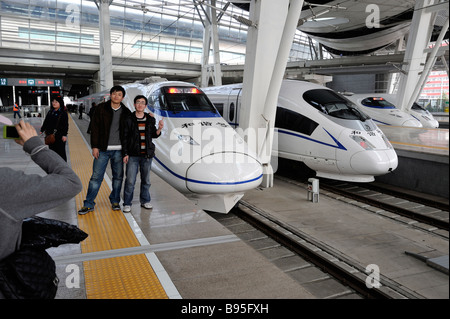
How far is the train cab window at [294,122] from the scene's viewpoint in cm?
884

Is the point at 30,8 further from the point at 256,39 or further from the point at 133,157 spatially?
the point at 133,157

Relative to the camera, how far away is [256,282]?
10.8ft

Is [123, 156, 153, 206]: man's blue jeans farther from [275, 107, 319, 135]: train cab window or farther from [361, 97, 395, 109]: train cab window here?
[361, 97, 395, 109]: train cab window

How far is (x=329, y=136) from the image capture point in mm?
8477

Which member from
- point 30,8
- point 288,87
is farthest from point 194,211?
point 30,8

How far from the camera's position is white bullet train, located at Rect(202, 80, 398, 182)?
8.14 metres

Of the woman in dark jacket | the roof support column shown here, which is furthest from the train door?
the roof support column

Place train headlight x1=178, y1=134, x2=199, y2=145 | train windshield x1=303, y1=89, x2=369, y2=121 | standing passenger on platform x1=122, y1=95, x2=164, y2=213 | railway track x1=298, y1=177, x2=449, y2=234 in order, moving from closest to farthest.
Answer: standing passenger on platform x1=122, y1=95, x2=164, y2=213
train headlight x1=178, y1=134, x2=199, y2=145
railway track x1=298, y1=177, x2=449, y2=234
train windshield x1=303, y1=89, x2=369, y2=121

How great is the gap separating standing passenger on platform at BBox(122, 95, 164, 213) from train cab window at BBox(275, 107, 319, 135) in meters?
4.77

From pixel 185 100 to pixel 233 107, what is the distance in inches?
140

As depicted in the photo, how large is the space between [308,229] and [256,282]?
10.9 ft

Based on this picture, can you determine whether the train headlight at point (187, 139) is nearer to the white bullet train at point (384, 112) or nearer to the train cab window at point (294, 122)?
the train cab window at point (294, 122)

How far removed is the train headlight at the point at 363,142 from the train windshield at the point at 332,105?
2.20 feet

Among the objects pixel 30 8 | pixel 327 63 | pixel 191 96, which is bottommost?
pixel 191 96
